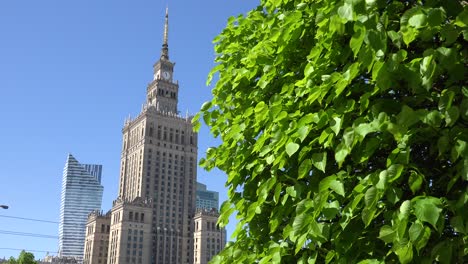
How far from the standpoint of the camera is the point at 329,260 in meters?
4.61

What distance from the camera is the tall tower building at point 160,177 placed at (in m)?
162

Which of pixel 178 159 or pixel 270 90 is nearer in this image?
pixel 270 90

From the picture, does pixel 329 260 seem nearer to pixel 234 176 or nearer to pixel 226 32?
pixel 234 176

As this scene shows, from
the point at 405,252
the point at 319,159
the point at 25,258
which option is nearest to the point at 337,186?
the point at 319,159

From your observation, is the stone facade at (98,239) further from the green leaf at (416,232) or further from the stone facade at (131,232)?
the green leaf at (416,232)

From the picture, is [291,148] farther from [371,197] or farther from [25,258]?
[25,258]

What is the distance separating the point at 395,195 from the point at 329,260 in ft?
3.27

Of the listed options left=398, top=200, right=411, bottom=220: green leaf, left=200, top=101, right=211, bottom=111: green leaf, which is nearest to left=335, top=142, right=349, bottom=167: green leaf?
left=398, top=200, right=411, bottom=220: green leaf

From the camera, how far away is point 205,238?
17125cm

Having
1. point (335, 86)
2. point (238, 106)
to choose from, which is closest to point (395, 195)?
point (335, 86)

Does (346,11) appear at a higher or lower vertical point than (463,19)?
higher

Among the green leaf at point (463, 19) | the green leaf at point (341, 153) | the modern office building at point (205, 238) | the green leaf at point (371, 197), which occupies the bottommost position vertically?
the green leaf at point (371, 197)

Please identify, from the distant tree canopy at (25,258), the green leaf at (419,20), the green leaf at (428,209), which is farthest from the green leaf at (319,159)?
the distant tree canopy at (25,258)

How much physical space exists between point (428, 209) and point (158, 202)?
17012cm
